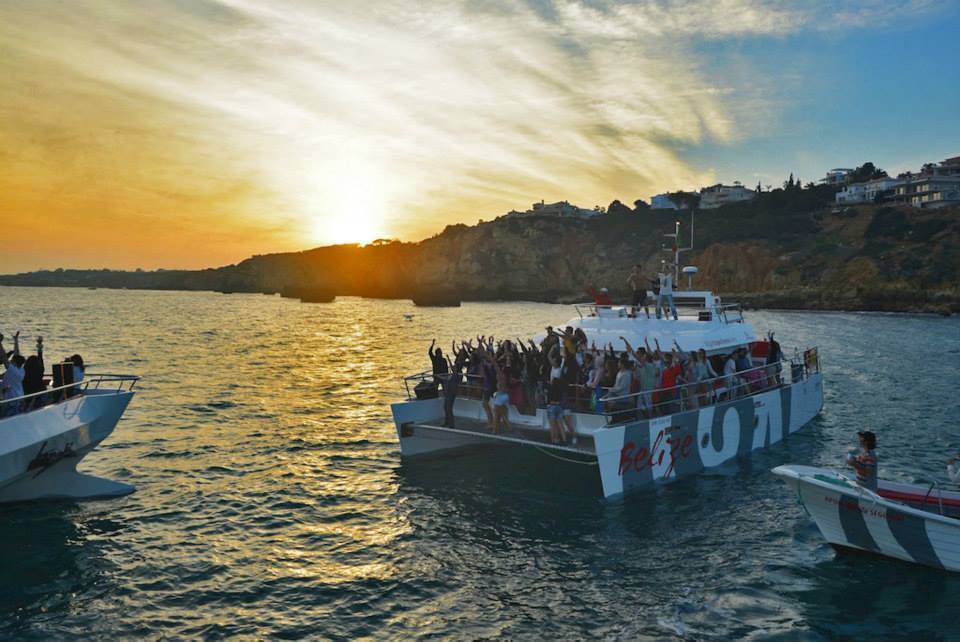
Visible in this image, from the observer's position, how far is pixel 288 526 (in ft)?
38.5

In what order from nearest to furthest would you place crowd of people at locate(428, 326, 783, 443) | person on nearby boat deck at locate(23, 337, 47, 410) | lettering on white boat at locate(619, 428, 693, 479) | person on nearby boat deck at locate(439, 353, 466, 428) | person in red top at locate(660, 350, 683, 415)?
person on nearby boat deck at locate(23, 337, 47, 410) → lettering on white boat at locate(619, 428, 693, 479) → crowd of people at locate(428, 326, 783, 443) → person in red top at locate(660, 350, 683, 415) → person on nearby boat deck at locate(439, 353, 466, 428)

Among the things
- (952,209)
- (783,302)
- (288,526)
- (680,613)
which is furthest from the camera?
(952,209)

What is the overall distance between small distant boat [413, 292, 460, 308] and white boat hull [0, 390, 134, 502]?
10310 centimetres

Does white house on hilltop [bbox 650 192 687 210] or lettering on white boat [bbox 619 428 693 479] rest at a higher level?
white house on hilltop [bbox 650 192 687 210]

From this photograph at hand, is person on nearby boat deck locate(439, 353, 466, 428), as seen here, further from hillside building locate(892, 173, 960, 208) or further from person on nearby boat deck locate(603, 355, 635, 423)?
hillside building locate(892, 173, 960, 208)

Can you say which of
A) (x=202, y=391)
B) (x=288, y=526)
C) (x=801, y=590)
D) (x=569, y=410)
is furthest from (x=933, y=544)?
(x=202, y=391)

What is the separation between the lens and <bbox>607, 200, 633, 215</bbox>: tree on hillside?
14725 cm

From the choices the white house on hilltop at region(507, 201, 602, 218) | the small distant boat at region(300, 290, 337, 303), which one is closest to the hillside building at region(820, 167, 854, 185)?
the white house on hilltop at region(507, 201, 602, 218)

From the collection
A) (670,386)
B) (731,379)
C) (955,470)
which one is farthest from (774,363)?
(955,470)

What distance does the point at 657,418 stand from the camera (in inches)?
511

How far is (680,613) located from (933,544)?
4.06 meters

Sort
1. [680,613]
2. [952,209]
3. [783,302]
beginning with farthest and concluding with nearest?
[952,209]
[783,302]
[680,613]

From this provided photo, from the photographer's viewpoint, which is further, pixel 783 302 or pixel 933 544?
pixel 783 302

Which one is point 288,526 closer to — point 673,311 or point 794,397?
point 673,311
